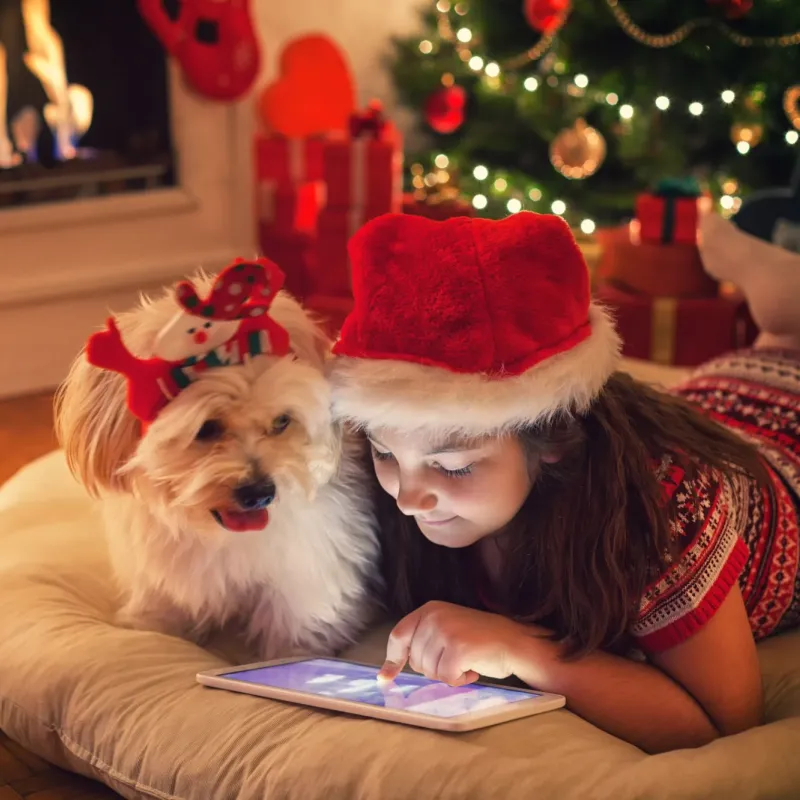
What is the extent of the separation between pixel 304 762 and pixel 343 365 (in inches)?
16.1

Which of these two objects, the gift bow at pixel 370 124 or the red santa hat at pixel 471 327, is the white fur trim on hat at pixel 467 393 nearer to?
the red santa hat at pixel 471 327

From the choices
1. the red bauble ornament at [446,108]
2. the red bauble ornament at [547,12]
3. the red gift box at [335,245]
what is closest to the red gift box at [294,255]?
the red gift box at [335,245]

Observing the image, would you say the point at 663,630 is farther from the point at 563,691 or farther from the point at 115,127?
the point at 115,127

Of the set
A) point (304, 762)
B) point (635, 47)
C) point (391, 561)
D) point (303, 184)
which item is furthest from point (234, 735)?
point (303, 184)

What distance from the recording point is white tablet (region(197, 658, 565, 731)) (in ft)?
3.91

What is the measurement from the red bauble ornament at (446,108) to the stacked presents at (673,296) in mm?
1027

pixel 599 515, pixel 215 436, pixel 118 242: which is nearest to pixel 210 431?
pixel 215 436

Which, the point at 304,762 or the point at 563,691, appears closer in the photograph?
the point at 304,762

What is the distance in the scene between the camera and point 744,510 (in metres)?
1.42

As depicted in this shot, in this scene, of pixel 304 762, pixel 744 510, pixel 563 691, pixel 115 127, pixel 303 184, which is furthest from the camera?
pixel 303 184

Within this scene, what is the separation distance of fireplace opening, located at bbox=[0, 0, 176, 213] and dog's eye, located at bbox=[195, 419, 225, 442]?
2.25 m

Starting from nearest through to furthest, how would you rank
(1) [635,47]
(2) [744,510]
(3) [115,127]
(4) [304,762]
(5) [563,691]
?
1. (4) [304,762]
2. (5) [563,691]
3. (2) [744,510]
4. (1) [635,47]
5. (3) [115,127]

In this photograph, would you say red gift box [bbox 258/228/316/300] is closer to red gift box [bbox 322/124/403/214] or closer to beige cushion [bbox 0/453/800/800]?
red gift box [bbox 322/124/403/214]

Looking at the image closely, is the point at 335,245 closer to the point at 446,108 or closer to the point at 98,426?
the point at 446,108
